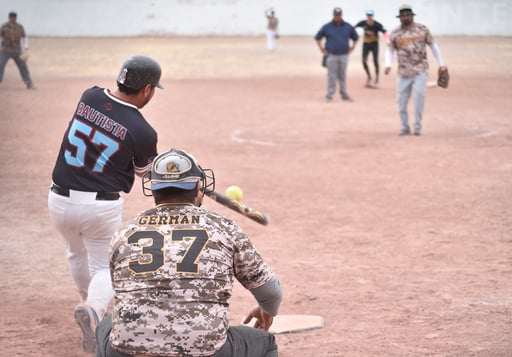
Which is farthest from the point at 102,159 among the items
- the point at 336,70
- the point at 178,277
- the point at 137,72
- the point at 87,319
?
the point at 336,70

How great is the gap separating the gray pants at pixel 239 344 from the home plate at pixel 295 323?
226cm

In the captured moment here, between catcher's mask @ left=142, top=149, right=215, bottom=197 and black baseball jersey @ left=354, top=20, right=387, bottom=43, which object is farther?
black baseball jersey @ left=354, top=20, right=387, bottom=43

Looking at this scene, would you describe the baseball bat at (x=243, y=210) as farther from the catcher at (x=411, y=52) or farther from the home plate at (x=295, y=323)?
the catcher at (x=411, y=52)

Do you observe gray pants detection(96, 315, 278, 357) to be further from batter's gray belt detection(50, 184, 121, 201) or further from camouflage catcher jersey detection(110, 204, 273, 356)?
batter's gray belt detection(50, 184, 121, 201)

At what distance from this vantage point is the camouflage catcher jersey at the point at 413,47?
1616 cm

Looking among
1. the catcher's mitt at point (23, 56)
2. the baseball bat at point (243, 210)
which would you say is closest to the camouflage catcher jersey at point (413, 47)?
the baseball bat at point (243, 210)

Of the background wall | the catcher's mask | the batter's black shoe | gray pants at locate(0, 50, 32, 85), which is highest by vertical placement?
the catcher's mask

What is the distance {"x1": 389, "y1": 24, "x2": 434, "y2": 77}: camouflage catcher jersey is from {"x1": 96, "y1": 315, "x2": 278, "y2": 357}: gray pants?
12285 mm

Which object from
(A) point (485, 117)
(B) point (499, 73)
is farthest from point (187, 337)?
(B) point (499, 73)

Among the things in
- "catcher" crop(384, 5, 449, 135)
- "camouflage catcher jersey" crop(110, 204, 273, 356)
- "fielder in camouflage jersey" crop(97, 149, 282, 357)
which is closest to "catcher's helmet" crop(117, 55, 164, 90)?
"fielder in camouflage jersey" crop(97, 149, 282, 357)

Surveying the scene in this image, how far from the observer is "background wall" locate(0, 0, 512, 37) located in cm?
5103

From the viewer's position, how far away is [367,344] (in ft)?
21.6

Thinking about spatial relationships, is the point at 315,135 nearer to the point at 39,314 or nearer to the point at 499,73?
the point at 39,314

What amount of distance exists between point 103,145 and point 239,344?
6.94ft
